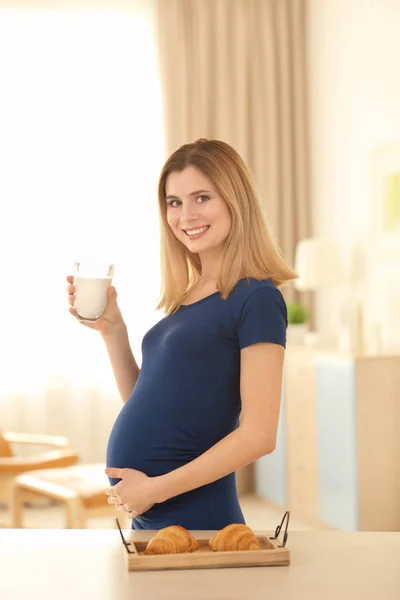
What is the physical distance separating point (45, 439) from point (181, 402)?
3028 millimetres

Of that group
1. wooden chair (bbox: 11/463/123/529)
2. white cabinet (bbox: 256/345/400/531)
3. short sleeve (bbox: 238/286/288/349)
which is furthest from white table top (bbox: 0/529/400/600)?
white cabinet (bbox: 256/345/400/531)

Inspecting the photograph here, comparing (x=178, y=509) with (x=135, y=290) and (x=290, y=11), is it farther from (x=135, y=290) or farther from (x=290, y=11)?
(x=290, y=11)

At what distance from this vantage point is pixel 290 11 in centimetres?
583

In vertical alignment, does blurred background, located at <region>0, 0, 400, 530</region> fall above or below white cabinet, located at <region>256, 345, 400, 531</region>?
above

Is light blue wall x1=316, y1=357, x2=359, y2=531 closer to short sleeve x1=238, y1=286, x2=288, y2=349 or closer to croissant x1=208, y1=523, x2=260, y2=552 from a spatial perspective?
short sleeve x1=238, y1=286, x2=288, y2=349

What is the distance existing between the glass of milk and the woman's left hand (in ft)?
1.20

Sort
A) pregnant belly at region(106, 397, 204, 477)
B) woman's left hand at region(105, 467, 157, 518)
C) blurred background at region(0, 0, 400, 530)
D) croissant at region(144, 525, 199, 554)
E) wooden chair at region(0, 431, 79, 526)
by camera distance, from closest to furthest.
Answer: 1. croissant at region(144, 525, 199, 554)
2. woman's left hand at region(105, 467, 157, 518)
3. pregnant belly at region(106, 397, 204, 477)
4. wooden chair at region(0, 431, 79, 526)
5. blurred background at region(0, 0, 400, 530)

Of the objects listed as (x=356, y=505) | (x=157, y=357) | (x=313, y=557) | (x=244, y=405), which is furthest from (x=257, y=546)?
(x=356, y=505)

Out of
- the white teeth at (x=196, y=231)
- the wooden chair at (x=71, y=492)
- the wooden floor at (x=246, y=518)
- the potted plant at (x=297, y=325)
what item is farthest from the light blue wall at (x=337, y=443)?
the white teeth at (x=196, y=231)

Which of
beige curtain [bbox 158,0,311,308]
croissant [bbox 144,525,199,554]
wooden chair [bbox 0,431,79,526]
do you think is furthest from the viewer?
beige curtain [bbox 158,0,311,308]

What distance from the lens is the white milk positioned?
181cm

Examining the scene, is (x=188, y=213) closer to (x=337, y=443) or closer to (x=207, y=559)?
(x=207, y=559)

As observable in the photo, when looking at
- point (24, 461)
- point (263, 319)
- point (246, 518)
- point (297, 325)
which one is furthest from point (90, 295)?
point (297, 325)

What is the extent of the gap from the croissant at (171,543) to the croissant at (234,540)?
1.4 inches
